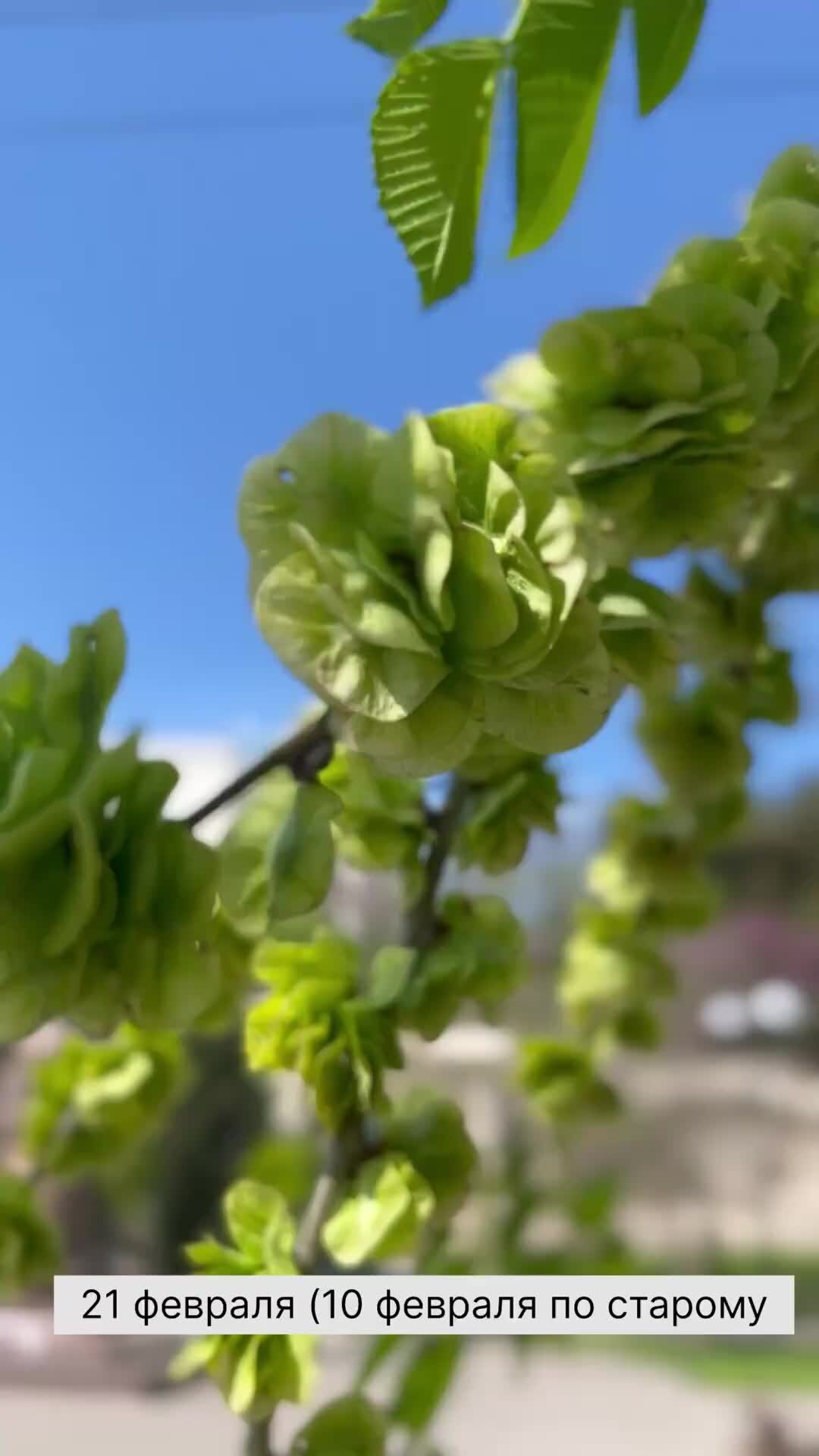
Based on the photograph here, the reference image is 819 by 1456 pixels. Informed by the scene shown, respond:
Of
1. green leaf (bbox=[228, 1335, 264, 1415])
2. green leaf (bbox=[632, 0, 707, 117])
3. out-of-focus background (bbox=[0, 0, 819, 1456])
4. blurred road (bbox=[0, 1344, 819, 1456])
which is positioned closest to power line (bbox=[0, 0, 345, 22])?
out-of-focus background (bbox=[0, 0, 819, 1456])

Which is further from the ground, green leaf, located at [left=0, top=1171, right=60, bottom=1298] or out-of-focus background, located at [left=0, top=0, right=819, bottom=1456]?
out-of-focus background, located at [left=0, top=0, right=819, bottom=1456]

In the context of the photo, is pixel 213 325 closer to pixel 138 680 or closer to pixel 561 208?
pixel 138 680

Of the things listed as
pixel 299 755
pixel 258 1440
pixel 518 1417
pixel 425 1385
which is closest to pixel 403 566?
pixel 299 755

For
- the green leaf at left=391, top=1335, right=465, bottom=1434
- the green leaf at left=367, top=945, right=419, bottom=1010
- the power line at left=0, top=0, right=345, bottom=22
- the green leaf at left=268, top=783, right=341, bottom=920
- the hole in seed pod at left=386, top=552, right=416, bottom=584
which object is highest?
the power line at left=0, top=0, right=345, bottom=22

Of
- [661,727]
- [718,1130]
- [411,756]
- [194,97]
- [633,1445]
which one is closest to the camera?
[411,756]

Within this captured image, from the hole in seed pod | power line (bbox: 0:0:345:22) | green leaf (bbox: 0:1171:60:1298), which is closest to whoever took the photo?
the hole in seed pod

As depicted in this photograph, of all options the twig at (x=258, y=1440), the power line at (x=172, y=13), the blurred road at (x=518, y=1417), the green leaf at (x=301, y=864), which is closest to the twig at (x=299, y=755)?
the green leaf at (x=301, y=864)

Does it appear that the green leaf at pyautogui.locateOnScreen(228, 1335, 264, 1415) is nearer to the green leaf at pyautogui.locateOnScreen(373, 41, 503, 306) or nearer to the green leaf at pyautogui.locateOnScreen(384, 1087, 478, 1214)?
the green leaf at pyautogui.locateOnScreen(384, 1087, 478, 1214)

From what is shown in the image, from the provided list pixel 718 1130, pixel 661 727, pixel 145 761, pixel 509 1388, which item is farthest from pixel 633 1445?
pixel 145 761

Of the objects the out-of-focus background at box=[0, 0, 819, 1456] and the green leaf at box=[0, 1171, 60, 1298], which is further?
the out-of-focus background at box=[0, 0, 819, 1456]
